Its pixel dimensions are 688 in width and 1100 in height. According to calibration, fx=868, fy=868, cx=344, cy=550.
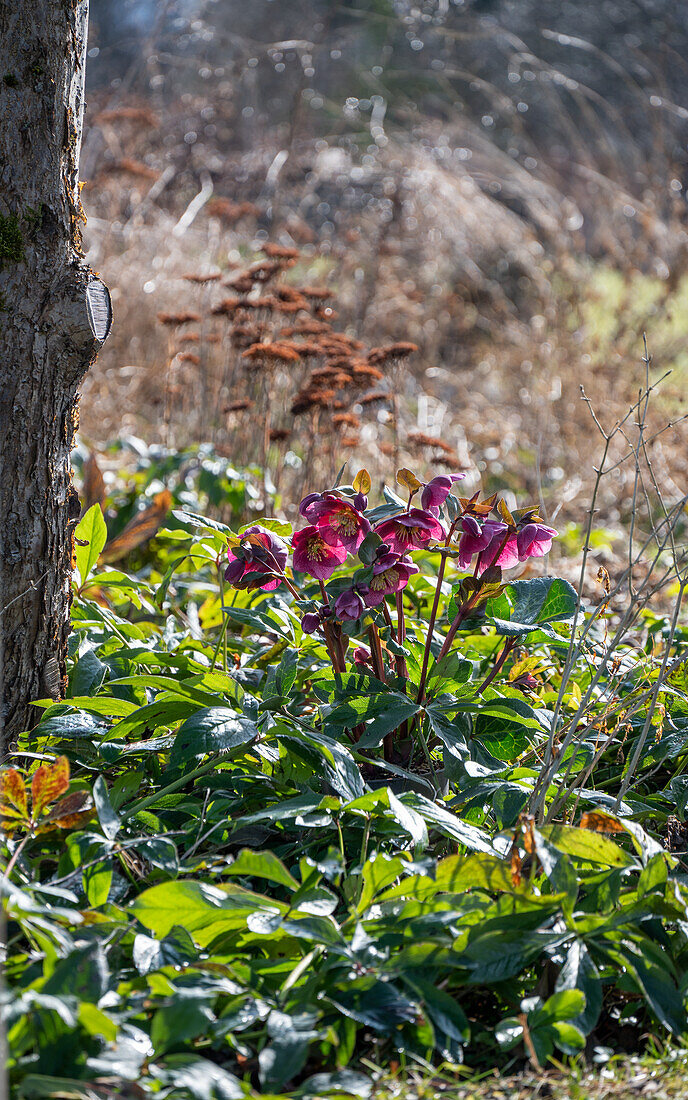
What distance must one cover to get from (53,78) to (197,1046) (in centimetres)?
169

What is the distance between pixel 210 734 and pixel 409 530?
517mm

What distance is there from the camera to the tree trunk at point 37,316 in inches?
65.4

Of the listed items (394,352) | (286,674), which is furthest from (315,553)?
(394,352)

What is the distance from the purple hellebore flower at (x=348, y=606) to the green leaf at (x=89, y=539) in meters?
0.83

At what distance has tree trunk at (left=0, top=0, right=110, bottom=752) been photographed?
1.66 metres

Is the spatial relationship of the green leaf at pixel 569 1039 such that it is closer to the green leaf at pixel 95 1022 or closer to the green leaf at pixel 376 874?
the green leaf at pixel 376 874

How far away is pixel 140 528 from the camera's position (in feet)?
8.40

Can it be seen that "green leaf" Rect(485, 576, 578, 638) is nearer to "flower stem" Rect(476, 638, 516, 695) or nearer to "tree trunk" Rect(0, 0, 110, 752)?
"flower stem" Rect(476, 638, 516, 695)

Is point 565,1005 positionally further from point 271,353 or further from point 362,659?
point 271,353

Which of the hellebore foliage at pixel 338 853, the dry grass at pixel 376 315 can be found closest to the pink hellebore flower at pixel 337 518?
the hellebore foliage at pixel 338 853

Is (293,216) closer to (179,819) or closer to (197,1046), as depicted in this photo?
(179,819)

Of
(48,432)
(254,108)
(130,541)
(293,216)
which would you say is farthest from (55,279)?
(254,108)

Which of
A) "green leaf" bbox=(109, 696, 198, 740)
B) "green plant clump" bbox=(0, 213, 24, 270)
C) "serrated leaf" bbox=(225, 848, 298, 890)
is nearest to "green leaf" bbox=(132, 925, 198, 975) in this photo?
"serrated leaf" bbox=(225, 848, 298, 890)

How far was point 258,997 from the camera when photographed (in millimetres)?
1167
